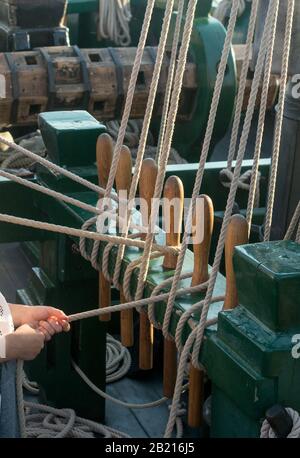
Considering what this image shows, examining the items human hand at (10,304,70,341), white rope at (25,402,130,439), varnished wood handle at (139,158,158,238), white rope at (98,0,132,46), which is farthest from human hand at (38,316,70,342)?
white rope at (98,0,132,46)

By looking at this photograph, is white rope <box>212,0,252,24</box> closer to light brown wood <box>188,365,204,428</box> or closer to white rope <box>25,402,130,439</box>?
white rope <box>25,402,130,439</box>

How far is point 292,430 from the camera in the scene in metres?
1.74

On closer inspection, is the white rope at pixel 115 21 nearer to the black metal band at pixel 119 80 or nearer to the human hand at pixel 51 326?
the black metal band at pixel 119 80

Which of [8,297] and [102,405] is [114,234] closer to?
[102,405]

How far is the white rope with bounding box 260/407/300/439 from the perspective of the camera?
1.73 meters

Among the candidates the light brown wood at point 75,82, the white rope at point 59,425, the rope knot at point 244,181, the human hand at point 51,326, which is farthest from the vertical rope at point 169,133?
the light brown wood at point 75,82

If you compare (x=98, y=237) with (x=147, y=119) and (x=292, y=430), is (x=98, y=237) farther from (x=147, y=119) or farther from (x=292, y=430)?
(x=292, y=430)

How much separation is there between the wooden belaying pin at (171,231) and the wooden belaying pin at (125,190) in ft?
0.53

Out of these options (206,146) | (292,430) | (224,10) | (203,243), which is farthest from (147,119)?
(224,10)

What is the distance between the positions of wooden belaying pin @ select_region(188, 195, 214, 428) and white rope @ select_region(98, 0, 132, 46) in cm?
496

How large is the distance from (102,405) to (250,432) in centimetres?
139

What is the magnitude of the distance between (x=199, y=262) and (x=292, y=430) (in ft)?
1.78

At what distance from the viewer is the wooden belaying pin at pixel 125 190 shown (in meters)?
2.46
